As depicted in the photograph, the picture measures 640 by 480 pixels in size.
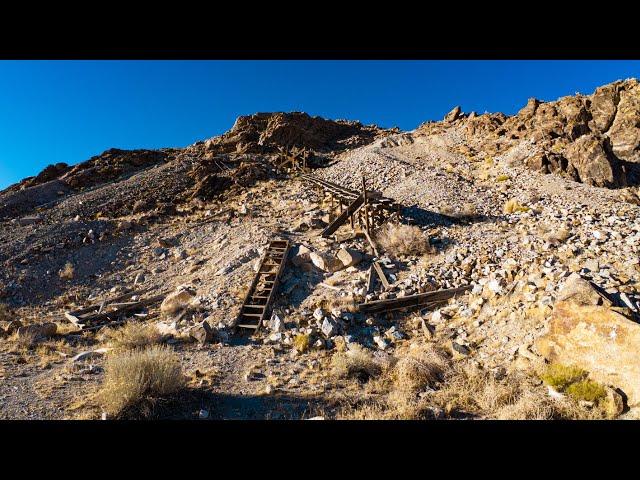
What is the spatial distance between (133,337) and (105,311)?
380 cm

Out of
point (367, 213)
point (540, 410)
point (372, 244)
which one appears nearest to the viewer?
point (540, 410)

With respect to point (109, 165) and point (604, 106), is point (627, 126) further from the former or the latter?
point (109, 165)

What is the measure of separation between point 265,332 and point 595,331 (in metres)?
7.29

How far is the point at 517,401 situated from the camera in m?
6.19

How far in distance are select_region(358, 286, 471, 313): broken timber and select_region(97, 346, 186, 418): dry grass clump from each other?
5.38 meters

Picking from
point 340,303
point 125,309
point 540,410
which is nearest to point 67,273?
point 125,309

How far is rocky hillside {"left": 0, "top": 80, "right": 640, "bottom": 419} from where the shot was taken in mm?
6586

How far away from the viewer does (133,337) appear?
31.1 ft

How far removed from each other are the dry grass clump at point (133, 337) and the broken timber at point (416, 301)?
5559 millimetres
